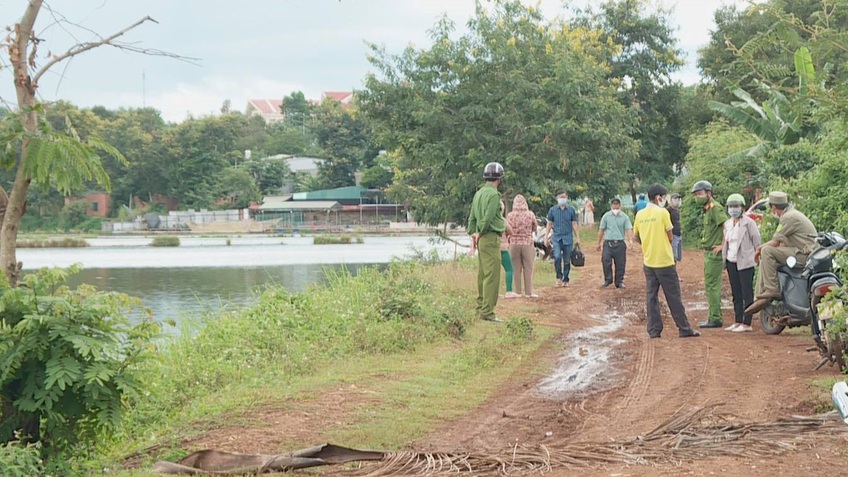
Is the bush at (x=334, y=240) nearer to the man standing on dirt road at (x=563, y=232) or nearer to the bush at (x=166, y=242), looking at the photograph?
the bush at (x=166, y=242)

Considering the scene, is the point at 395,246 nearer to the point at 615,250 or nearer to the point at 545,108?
the point at 545,108

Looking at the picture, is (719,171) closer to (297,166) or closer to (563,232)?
(563,232)

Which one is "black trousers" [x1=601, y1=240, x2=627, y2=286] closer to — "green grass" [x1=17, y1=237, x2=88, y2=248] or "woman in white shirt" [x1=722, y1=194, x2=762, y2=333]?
"woman in white shirt" [x1=722, y1=194, x2=762, y2=333]

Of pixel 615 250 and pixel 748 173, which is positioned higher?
pixel 748 173

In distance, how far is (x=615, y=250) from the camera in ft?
57.7

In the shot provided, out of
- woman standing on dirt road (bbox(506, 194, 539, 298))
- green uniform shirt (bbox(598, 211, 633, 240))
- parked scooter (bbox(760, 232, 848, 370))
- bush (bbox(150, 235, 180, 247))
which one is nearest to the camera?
parked scooter (bbox(760, 232, 848, 370))

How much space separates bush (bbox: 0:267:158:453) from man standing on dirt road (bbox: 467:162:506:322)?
268 inches

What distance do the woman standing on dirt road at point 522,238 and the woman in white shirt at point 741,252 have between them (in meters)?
4.10

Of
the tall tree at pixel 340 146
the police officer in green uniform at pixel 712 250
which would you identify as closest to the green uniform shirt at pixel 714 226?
the police officer in green uniform at pixel 712 250

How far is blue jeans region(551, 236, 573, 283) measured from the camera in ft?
59.9

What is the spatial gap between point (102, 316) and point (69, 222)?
207 ft

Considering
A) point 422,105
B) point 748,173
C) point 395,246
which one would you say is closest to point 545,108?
point 422,105

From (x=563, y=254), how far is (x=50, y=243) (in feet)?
142

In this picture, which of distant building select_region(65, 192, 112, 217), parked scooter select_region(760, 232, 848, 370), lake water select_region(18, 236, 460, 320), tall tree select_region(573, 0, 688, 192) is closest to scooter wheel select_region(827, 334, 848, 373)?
parked scooter select_region(760, 232, 848, 370)
